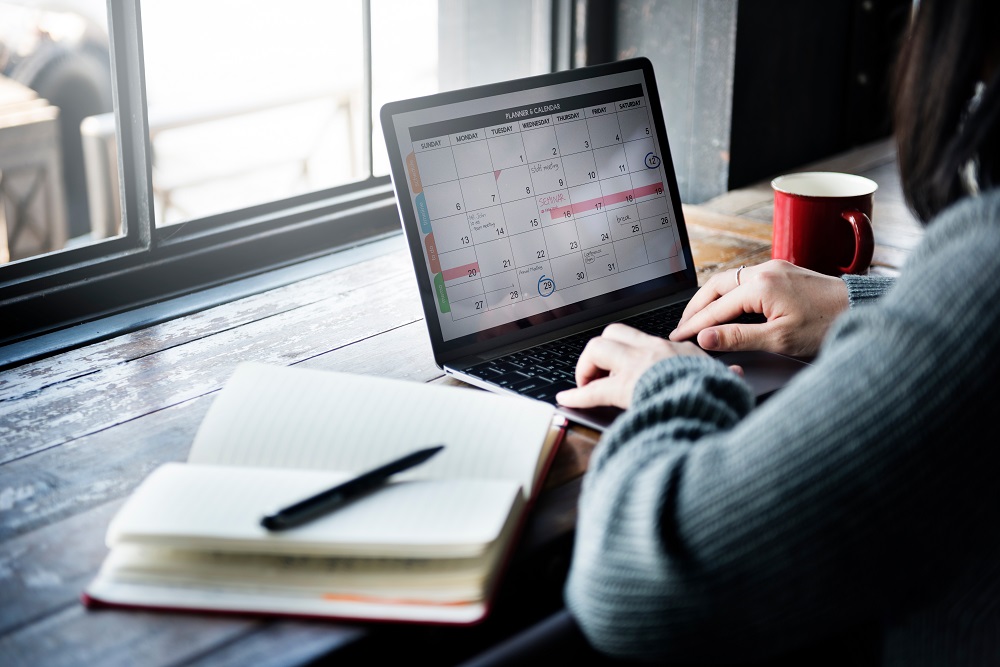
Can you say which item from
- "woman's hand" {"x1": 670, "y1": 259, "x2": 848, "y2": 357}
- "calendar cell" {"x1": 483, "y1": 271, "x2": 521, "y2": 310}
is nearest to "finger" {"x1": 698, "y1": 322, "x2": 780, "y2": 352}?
"woman's hand" {"x1": 670, "y1": 259, "x2": 848, "y2": 357}

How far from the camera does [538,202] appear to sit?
1.10 m

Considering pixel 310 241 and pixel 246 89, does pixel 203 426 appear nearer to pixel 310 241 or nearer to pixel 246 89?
pixel 310 241

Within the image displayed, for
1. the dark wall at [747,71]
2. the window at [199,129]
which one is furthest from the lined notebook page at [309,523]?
the dark wall at [747,71]

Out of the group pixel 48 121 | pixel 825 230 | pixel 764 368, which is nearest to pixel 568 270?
pixel 764 368

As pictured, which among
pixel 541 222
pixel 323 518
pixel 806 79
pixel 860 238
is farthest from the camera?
pixel 806 79

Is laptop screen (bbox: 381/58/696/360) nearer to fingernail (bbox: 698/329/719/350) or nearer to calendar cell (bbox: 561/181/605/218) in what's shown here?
calendar cell (bbox: 561/181/605/218)

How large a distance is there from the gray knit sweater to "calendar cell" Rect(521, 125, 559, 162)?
0.50 m

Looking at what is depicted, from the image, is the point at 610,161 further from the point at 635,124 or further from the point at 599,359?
the point at 599,359

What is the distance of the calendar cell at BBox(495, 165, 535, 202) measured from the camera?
1072mm

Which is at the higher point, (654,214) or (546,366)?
(654,214)

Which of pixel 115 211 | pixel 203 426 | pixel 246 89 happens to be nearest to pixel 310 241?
pixel 203 426

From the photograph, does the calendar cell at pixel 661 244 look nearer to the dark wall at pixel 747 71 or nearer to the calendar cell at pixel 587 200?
the calendar cell at pixel 587 200

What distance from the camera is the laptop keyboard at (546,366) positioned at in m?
0.96

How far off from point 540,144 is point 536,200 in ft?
0.22
